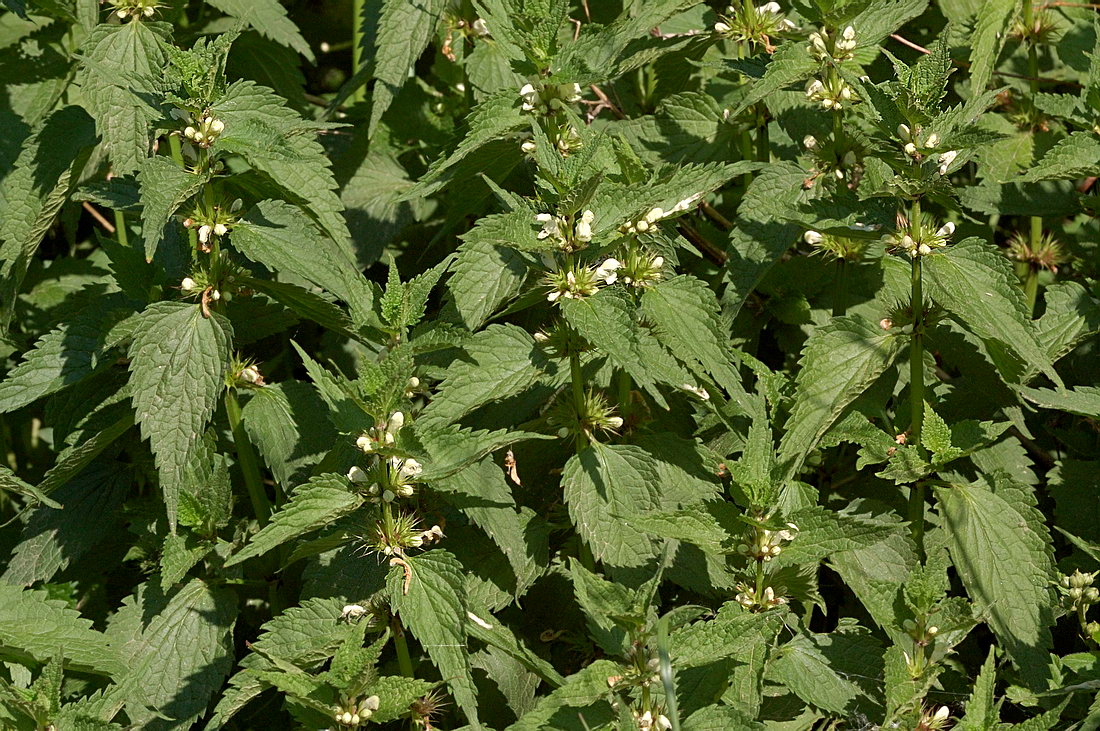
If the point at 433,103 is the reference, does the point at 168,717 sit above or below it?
below

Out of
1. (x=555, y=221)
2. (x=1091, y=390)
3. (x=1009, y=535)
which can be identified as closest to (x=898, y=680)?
(x=1009, y=535)

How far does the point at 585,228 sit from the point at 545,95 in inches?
21.7

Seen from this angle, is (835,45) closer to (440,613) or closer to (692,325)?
(692,325)

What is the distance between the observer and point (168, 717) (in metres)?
2.81

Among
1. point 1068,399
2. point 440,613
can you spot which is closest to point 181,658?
point 440,613

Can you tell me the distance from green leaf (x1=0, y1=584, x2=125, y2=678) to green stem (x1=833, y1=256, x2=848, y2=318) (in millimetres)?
2176

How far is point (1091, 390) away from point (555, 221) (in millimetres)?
1508

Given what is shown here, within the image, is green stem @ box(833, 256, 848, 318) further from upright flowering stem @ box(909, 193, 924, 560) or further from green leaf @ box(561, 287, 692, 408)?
green leaf @ box(561, 287, 692, 408)

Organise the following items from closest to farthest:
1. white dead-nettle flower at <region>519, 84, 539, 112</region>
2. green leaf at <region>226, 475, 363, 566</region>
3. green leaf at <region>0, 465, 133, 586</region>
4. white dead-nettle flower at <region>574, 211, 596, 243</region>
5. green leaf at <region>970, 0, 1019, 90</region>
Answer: green leaf at <region>226, 475, 363, 566</region>
white dead-nettle flower at <region>574, 211, 596, 243</region>
white dead-nettle flower at <region>519, 84, 539, 112</region>
green leaf at <region>0, 465, 133, 586</region>
green leaf at <region>970, 0, 1019, 90</region>

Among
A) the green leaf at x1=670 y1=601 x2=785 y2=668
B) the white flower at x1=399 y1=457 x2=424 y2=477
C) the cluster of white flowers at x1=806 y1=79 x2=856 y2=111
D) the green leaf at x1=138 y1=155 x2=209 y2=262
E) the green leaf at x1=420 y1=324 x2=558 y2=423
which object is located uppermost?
the green leaf at x1=138 y1=155 x2=209 y2=262

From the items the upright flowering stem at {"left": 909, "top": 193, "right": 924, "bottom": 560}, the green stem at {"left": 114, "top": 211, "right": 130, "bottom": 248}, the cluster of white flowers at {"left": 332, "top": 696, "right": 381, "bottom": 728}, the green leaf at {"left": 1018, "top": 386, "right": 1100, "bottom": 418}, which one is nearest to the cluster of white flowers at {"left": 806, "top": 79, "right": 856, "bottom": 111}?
the upright flowering stem at {"left": 909, "top": 193, "right": 924, "bottom": 560}

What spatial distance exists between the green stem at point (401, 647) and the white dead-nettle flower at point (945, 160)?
1.68 metres

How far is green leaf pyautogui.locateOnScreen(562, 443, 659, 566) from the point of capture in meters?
2.74

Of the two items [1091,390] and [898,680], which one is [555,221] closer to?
[898,680]
